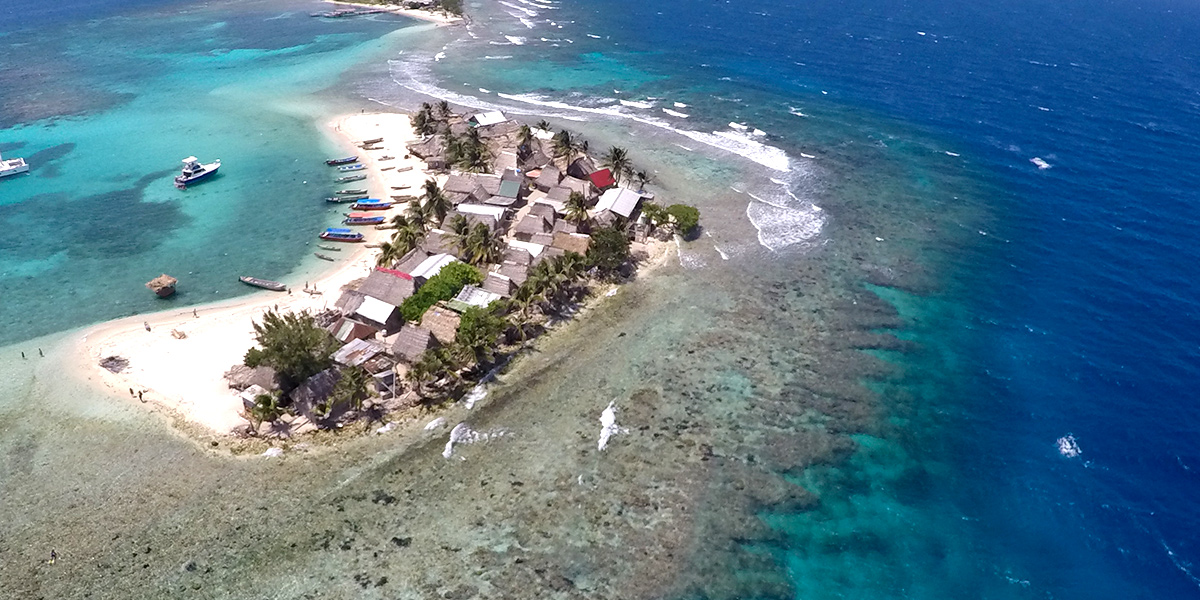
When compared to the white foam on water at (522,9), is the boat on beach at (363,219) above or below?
below

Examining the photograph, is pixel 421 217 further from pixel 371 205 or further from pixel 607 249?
pixel 607 249

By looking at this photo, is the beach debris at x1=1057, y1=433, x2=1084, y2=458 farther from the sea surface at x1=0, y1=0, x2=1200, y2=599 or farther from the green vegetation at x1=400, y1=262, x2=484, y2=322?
the green vegetation at x1=400, y1=262, x2=484, y2=322

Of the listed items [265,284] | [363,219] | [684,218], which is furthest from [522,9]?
[265,284]

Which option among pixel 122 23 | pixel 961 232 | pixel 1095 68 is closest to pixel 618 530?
pixel 961 232

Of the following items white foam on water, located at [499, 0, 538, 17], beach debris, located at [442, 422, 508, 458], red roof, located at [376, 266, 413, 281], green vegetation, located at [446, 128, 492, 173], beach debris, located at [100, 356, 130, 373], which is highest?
white foam on water, located at [499, 0, 538, 17]

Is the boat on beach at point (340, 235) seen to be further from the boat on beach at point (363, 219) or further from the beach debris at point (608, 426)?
the beach debris at point (608, 426)

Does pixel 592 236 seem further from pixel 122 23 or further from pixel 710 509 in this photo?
pixel 122 23

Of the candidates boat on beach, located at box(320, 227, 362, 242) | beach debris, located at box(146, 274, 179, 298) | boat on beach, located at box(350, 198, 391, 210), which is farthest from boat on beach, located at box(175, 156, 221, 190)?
beach debris, located at box(146, 274, 179, 298)

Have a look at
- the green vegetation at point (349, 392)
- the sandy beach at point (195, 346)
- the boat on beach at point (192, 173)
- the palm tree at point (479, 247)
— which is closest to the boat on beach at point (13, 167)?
the boat on beach at point (192, 173)
